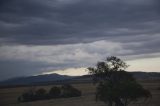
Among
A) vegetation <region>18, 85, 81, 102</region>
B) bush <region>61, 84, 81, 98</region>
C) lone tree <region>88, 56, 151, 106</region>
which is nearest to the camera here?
lone tree <region>88, 56, 151, 106</region>

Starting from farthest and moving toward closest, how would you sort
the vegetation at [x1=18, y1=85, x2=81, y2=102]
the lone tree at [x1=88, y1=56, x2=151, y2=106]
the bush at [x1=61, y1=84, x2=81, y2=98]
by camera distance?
1. the bush at [x1=61, y1=84, x2=81, y2=98]
2. the vegetation at [x1=18, y1=85, x2=81, y2=102]
3. the lone tree at [x1=88, y1=56, x2=151, y2=106]

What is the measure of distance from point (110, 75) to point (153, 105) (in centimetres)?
1224

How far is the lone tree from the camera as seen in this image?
166 feet

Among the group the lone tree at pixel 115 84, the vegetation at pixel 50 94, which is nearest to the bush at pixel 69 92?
the vegetation at pixel 50 94

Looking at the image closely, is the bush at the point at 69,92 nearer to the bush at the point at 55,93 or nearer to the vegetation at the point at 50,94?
the vegetation at the point at 50,94

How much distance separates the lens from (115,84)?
51.6 m

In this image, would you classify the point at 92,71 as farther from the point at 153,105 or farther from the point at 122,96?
the point at 153,105

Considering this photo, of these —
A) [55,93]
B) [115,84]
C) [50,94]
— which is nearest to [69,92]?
[55,93]

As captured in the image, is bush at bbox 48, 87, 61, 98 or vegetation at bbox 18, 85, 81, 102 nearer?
vegetation at bbox 18, 85, 81, 102

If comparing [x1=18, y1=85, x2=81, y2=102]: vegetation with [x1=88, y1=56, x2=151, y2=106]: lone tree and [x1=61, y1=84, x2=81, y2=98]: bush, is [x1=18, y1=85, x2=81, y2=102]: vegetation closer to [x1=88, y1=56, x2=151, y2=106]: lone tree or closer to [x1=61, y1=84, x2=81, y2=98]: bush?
[x1=61, y1=84, x2=81, y2=98]: bush

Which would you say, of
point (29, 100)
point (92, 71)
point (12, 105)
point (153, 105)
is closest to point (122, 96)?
point (92, 71)

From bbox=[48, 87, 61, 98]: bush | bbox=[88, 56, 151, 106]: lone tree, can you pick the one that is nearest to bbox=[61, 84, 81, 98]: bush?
bbox=[48, 87, 61, 98]: bush

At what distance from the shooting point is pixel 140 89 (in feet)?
167

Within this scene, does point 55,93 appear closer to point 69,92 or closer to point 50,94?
point 50,94
